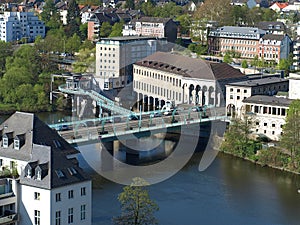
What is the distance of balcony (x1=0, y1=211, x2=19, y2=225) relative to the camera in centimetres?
1106

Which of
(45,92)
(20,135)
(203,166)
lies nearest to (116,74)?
(45,92)

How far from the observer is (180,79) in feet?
82.4

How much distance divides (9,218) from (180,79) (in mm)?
14454

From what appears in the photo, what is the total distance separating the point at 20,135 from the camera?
11961 mm

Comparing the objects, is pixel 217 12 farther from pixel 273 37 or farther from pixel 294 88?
pixel 294 88

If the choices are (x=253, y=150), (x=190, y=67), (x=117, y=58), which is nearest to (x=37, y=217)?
(x=253, y=150)

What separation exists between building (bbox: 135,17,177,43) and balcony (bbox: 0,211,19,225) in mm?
23542

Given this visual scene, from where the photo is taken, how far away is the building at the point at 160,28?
34844 millimetres

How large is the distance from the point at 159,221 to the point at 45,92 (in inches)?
536

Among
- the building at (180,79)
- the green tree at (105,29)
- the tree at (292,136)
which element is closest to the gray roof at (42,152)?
the tree at (292,136)

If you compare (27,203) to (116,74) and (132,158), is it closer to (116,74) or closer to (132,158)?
(132,158)

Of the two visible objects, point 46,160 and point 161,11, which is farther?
point 161,11

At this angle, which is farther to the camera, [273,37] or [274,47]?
[273,37]

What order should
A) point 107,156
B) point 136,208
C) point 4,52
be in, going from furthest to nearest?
point 4,52, point 107,156, point 136,208
